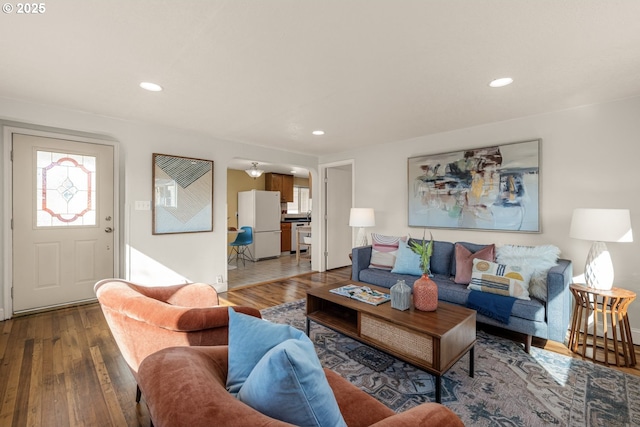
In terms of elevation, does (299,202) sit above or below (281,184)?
below

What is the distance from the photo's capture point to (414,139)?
418 cm

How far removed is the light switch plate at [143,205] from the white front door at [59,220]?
491 mm

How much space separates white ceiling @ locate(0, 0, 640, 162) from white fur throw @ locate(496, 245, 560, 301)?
1.45 meters

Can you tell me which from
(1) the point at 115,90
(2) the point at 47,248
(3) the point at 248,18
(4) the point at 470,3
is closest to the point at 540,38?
(4) the point at 470,3

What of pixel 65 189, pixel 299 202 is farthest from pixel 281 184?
pixel 65 189

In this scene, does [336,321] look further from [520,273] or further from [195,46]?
[195,46]

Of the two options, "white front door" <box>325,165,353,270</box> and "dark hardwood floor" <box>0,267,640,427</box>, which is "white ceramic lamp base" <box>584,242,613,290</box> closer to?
"dark hardwood floor" <box>0,267,640,427</box>

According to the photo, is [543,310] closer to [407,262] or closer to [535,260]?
[535,260]

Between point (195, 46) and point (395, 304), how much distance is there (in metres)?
2.27

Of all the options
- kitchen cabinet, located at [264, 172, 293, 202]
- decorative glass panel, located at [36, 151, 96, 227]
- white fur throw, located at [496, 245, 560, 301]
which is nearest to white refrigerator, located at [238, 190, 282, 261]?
kitchen cabinet, located at [264, 172, 293, 202]

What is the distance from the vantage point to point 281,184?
7.91 meters

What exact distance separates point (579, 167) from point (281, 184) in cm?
623

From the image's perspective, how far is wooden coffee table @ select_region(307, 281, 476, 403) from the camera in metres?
1.79

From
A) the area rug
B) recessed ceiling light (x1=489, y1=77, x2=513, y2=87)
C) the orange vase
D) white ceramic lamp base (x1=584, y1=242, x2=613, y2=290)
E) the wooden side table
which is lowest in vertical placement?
the area rug
